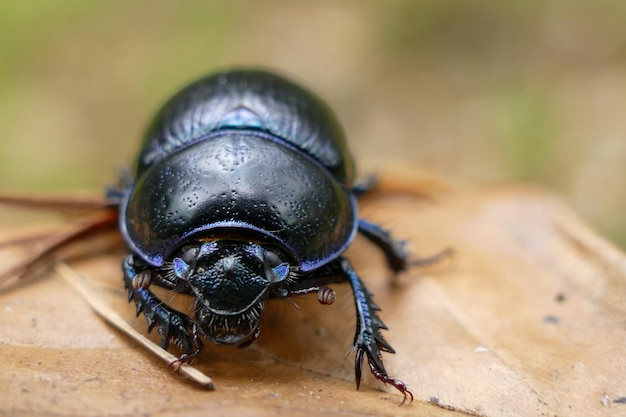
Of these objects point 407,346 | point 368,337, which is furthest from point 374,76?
point 368,337

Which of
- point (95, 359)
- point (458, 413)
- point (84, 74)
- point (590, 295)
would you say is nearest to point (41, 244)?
point (95, 359)

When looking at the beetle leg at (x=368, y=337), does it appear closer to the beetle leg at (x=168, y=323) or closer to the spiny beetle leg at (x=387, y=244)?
the spiny beetle leg at (x=387, y=244)

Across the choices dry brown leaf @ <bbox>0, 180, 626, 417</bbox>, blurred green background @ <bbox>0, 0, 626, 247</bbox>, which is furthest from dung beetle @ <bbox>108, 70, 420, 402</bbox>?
blurred green background @ <bbox>0, 0, 626, 247</bbox>

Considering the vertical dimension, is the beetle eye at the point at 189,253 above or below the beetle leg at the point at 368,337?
above

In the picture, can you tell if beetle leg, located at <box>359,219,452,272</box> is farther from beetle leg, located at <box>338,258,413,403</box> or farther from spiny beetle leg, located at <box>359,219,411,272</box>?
beetle leg, located at <box>338,258,413,403</box>

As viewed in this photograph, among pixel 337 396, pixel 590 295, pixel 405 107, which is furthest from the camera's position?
pixel 405 107

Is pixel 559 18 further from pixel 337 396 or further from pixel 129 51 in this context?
pixel 337 396

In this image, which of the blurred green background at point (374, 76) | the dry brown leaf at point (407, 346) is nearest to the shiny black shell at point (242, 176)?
the dry brown leaf at point (407, 346)
